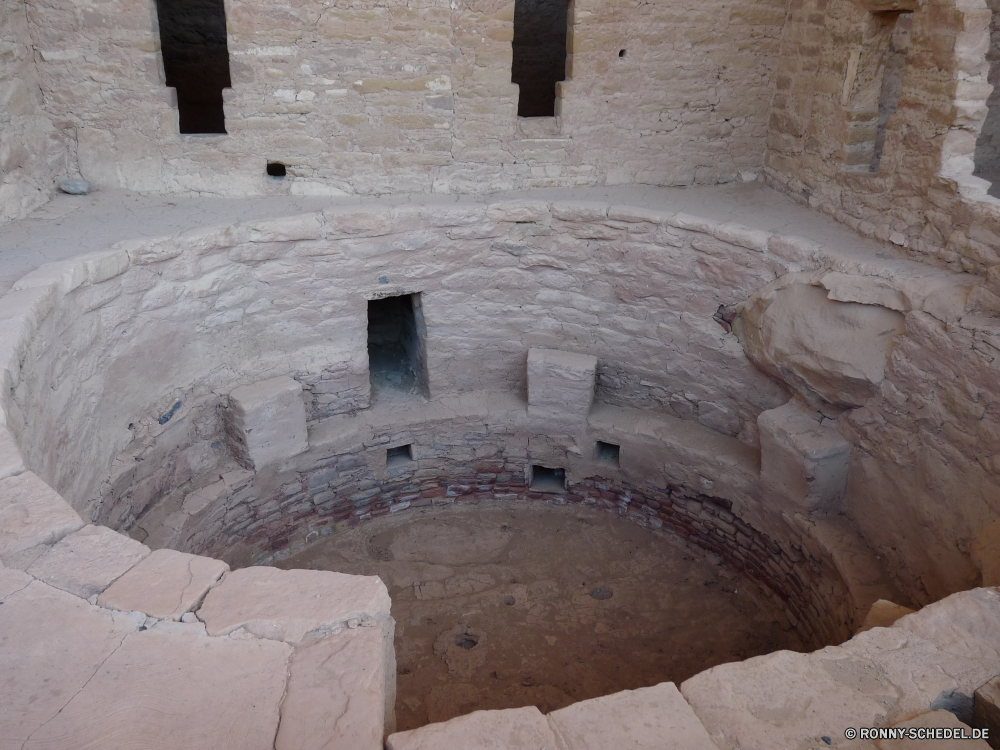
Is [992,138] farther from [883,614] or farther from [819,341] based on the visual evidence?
[883,614]

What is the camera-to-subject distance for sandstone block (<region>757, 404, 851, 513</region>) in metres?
4.92

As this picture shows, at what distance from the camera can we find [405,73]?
18.4 ft

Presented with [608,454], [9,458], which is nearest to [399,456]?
[608,454]

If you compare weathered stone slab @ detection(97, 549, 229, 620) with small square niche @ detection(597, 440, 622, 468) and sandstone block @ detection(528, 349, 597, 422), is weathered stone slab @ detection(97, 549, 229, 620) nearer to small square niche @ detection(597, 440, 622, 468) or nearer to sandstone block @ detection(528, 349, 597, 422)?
sandstone block @ detection(528, 349, 597, 422)

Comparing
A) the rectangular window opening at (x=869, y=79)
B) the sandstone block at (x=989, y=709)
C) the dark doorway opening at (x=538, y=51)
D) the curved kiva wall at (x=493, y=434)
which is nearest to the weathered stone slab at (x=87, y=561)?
the curved kiva wall at (x=493, y=434)

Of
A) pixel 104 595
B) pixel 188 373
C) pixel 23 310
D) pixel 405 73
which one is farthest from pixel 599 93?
pixel 104 595

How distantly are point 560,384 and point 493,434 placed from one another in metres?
0.70

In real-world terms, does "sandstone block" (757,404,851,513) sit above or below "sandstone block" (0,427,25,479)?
below

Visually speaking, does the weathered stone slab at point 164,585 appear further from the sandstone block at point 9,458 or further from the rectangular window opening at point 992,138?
the rectangular window opening at point 992,138

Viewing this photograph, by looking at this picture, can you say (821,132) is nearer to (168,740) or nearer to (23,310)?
(23,310)

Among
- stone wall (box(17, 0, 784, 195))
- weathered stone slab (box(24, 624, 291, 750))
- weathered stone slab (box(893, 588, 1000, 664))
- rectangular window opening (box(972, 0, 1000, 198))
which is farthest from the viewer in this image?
rectangular window opening (box(972, 0, 1000, 198))

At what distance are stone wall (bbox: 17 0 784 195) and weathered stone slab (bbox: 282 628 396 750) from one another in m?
3.99

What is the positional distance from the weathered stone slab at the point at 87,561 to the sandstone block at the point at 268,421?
2.59 metres

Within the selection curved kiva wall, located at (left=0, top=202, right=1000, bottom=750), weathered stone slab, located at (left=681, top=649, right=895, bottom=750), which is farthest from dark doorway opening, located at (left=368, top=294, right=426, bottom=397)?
Answer: weathered stone slab, located at (left=681, top=649, right=895, bottom=750)
